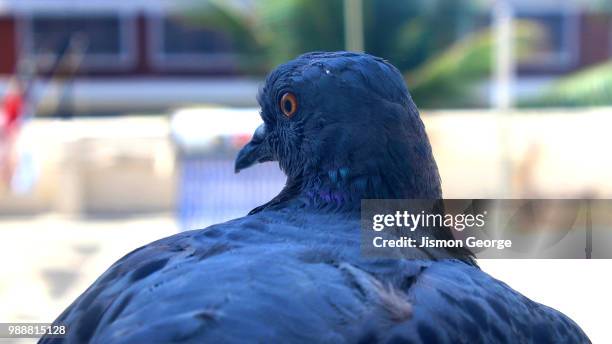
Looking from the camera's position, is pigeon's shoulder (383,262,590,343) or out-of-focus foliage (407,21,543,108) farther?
out-of-focus foliage (407,21,543,108)

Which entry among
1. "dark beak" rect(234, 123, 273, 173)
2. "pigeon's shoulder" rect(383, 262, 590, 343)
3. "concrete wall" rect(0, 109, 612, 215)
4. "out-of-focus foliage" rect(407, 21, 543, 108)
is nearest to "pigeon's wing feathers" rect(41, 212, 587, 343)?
"pigeon's shoulder" rect(383, 262, 590, 343)

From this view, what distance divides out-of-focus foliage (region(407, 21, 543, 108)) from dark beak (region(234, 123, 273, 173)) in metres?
13.1

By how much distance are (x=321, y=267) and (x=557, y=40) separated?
1035 inches

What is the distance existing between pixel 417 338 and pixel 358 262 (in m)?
0.24

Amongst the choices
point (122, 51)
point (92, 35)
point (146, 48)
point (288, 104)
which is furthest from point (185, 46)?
point (288, 104)

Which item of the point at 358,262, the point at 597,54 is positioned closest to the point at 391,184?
the point at 358,262

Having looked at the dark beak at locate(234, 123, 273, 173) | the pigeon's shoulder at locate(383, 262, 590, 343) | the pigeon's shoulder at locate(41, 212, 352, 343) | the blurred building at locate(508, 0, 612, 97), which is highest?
the blurred building at locate(508, 0, 612, 97)

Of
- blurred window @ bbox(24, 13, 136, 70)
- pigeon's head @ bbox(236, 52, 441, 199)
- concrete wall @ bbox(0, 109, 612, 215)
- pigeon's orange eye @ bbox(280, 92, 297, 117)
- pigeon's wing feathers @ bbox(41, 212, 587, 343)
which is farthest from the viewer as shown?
blurred window @ bbox(24, 13, 136, 70)

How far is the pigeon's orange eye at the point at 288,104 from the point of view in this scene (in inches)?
96.7

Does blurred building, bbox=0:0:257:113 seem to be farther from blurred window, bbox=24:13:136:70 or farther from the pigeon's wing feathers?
the pigeon's wing feathers

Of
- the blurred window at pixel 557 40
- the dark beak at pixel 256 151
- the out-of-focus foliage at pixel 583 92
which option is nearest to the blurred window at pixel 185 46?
the blurred window at pixel 557 40

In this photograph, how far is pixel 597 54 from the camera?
86.6ft

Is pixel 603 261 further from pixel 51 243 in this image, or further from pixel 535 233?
pixel 51 243

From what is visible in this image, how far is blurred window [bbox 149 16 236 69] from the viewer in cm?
2691
